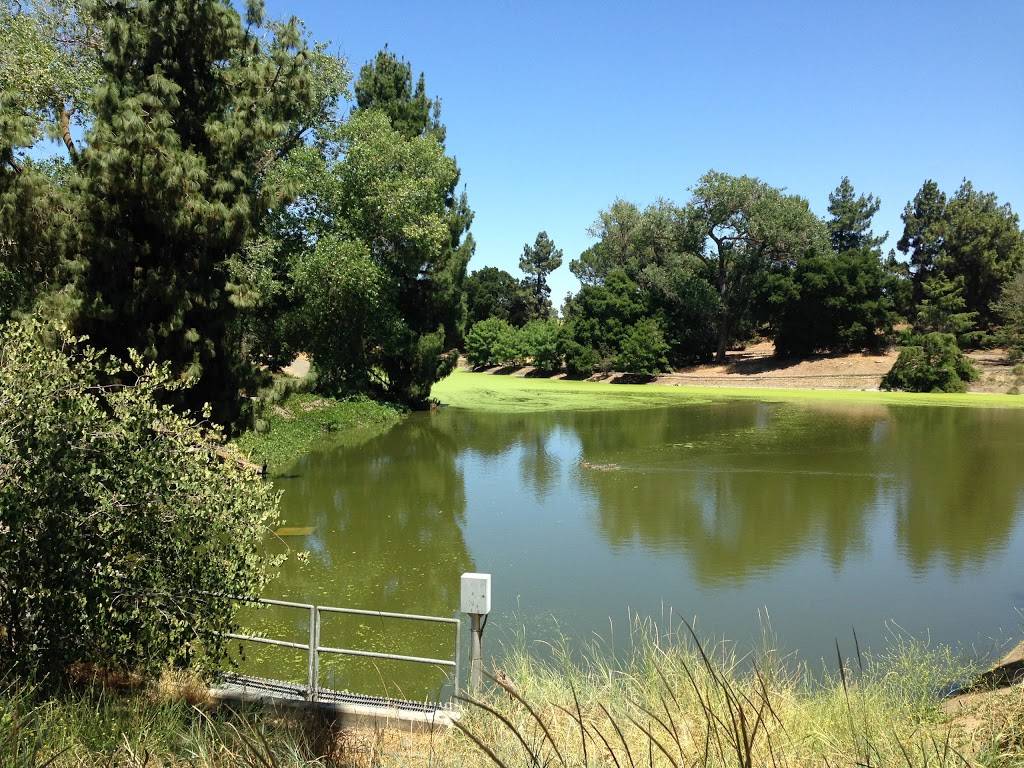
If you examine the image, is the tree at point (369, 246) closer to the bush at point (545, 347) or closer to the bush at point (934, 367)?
the bush at point (545, 347)

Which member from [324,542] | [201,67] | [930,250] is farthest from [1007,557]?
[930,250]

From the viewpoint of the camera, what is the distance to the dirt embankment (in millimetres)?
36281

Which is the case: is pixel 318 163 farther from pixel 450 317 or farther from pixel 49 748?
pixel 49 748

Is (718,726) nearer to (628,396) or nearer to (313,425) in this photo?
(313,425)

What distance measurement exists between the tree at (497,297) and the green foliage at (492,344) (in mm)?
7663

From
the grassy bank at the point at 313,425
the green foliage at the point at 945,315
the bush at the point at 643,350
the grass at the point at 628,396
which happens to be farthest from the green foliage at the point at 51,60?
the green foliage at the point at 945,315

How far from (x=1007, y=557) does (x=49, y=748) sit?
37.0ft

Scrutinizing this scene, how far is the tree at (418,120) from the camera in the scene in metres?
27.8

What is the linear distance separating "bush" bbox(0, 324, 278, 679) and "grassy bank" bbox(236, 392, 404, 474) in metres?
11.5

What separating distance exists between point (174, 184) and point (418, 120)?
2040 cm

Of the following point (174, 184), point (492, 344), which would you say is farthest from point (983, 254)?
point (174, 184)

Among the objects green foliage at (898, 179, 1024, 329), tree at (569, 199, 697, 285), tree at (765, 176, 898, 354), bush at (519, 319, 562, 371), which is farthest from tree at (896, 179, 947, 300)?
bush at (519, 319, 562, 371)

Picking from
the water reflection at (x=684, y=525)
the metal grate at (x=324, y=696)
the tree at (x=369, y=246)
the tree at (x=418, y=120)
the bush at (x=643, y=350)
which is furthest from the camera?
the bush at (x=643, y=350)

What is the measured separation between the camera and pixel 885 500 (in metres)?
13.7
